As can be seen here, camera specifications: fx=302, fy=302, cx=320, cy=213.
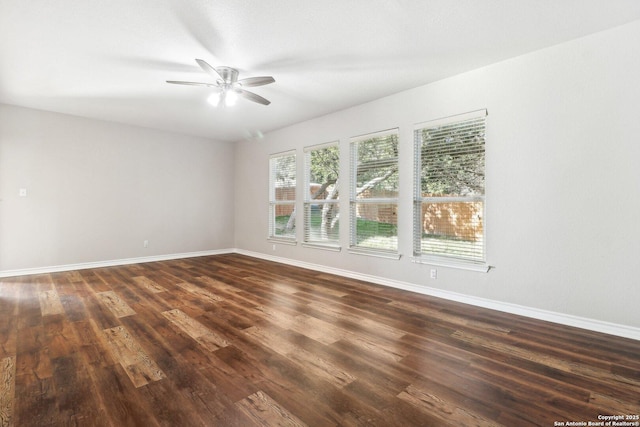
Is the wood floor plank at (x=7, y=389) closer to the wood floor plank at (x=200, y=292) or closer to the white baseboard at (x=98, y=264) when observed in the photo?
the wood floor plank at (x=200, y=292)

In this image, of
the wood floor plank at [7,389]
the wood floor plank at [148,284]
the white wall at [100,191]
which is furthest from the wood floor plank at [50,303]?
the white wall at [100,191]

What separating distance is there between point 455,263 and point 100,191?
19.8 feet

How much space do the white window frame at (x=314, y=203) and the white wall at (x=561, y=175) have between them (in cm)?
168

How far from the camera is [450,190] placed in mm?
3693

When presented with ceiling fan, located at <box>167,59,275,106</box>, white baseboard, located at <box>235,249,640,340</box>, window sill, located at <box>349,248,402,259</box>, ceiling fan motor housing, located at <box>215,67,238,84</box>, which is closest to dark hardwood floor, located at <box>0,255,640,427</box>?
white baseboard, located at <box>235,249,640,340</box>

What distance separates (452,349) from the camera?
2348 mm

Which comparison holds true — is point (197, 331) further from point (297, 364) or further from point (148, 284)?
point (148, 284)

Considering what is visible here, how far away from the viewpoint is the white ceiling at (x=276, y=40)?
2.42 metres

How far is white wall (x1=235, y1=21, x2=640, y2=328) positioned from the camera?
2.61 meters

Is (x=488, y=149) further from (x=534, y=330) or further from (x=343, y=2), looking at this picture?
(x=343, y=2)

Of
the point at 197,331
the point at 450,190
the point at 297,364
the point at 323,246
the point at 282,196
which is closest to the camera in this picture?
the point at 297,364

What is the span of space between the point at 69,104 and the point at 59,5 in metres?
2.92

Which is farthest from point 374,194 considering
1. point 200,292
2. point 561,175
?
point 200,292

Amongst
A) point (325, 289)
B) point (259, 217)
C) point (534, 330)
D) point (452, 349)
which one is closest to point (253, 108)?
point (259, 217)
